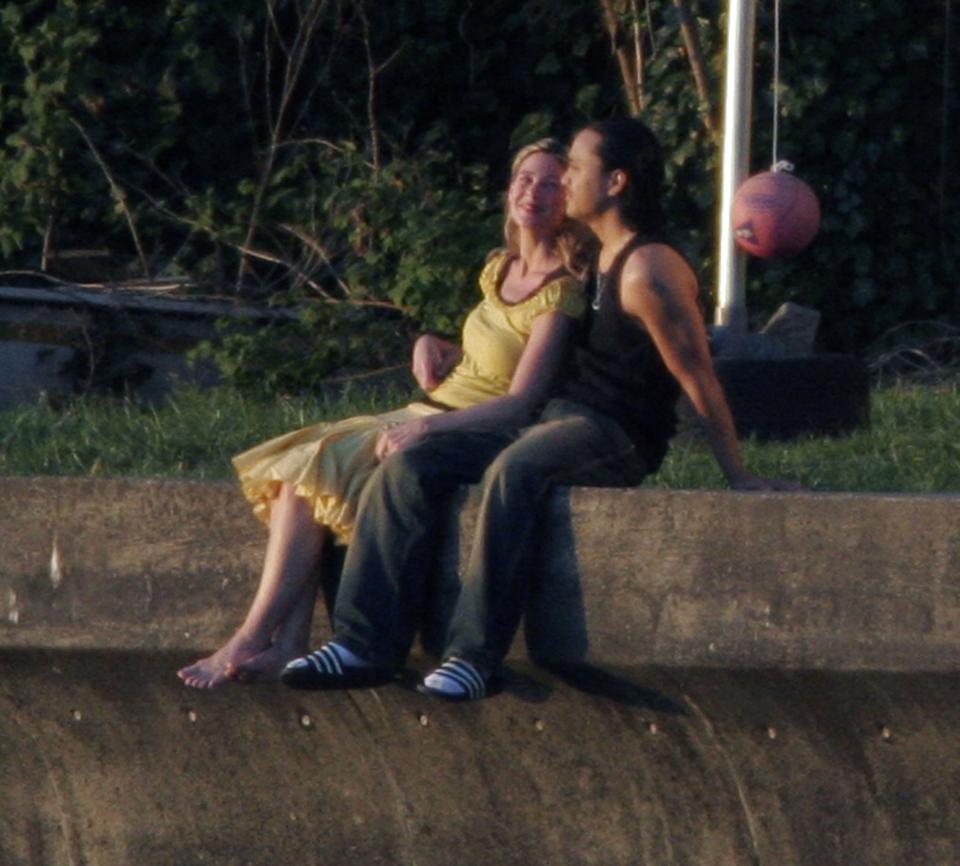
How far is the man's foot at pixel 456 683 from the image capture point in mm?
4379

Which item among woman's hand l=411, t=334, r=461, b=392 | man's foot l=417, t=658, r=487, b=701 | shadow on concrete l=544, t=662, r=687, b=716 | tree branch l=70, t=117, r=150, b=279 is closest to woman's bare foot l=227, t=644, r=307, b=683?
man's foot l=417, t=658, r=487, b=701

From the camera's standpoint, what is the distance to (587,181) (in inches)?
195

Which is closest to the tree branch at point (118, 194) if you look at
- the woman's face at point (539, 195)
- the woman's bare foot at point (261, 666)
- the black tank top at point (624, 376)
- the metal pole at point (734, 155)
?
the metal pole at point (734, 155)

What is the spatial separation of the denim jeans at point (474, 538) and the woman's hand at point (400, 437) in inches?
1.1

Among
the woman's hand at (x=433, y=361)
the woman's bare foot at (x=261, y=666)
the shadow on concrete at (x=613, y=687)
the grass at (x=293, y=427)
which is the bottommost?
the shadow on concrete at (x=613, y=687)

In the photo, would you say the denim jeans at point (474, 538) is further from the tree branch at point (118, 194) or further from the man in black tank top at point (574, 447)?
the tree branch at point (118, 194)

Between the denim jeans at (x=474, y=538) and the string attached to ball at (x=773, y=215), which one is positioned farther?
the string attached to ball at (x=773, y=215)

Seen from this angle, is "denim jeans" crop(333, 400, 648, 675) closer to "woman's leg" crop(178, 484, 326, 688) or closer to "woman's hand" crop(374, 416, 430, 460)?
"woman's hand" crop(374, 416, 430, 460)

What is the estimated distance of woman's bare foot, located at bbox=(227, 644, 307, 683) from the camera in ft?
15.3

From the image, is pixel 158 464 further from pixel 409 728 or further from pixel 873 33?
pixel 873 33

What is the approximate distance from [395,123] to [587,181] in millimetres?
5855

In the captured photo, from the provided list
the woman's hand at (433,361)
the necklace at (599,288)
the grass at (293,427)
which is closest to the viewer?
the necklace at (599,288)

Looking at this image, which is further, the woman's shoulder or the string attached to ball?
the string attached to ball

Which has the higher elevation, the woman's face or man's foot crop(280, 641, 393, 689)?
the woman's face
